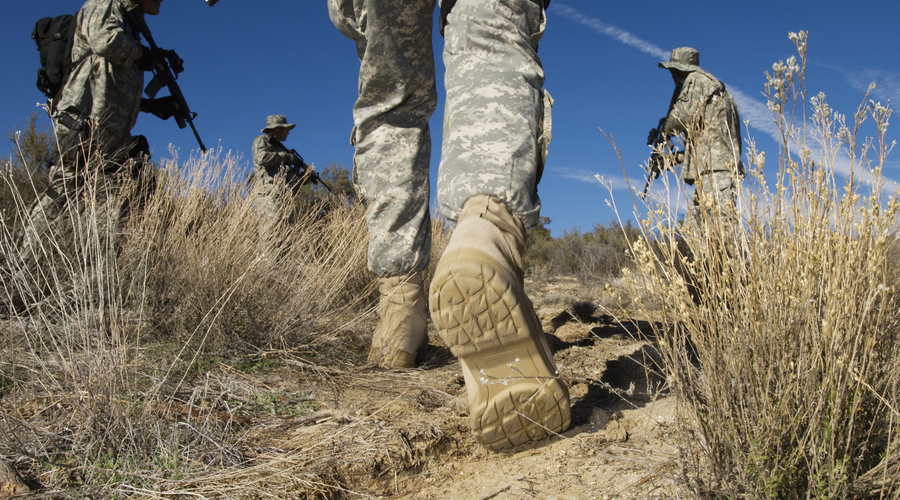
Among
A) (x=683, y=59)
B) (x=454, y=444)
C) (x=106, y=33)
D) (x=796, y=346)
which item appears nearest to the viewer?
→ (x=796, y=346)

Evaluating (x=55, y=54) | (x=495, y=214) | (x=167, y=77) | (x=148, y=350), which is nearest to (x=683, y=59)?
(x=167, y=77)

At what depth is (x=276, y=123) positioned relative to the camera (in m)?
9.79

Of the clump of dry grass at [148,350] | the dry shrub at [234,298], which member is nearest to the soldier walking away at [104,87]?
the clump of dry grass at [148,350]

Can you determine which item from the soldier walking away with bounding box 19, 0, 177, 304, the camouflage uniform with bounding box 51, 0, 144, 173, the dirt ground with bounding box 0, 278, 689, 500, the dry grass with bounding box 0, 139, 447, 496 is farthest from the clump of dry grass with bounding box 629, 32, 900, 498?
the camouflage uniform with bounding box 51, 0, 144, 173

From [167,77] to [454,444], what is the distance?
5213 mm

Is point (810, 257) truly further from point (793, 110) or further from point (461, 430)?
point (461, 430)

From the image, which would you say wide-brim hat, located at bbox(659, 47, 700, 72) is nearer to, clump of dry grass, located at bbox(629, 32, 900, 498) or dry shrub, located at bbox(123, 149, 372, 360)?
dry shrub, located at bbox(123, 149, 372, 360)

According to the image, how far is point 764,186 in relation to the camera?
103cm

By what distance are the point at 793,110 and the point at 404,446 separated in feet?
3.44

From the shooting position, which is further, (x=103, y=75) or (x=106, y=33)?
(x=103, y=75)

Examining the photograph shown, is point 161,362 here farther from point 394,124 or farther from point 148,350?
point 394,124

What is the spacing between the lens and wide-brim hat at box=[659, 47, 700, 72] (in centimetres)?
686

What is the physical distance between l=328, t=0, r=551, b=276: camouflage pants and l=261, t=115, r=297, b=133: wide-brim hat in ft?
27.2

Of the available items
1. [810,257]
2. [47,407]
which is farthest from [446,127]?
[47,407]
